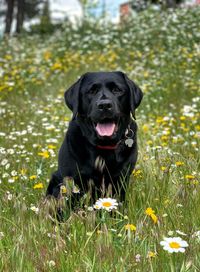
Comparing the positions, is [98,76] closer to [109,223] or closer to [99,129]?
[99,129]

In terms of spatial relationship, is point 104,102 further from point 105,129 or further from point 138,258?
point 138,258

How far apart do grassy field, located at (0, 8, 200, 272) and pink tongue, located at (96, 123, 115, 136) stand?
364 mm

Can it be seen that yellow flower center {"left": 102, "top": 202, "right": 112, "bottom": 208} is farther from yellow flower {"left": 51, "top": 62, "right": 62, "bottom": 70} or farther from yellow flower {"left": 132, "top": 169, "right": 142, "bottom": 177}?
yellow flower {"left": 51, "top": 62, "right": 62, "bottom": 70}

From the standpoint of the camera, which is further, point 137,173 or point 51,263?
point 137,173

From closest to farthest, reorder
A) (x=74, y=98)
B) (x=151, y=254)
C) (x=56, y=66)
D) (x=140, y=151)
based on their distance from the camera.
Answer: (x=151, y=254)
(x=74, y=98)
(x=140, y=151)
(x=56, y=66)

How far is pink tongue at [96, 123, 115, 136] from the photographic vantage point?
3.52 m

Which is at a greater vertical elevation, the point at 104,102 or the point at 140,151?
the point at 104,102

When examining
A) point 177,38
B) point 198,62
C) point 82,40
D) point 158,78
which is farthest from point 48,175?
point 82,40

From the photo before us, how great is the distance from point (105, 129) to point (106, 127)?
22 millimetres

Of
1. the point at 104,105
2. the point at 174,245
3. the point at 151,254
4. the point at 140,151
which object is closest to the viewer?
the point at 174,245

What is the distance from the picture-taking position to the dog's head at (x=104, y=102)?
350cm

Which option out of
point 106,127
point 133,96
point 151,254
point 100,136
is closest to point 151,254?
point 151,254

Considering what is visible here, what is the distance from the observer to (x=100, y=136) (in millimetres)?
3498

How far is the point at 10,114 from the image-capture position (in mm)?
6945
